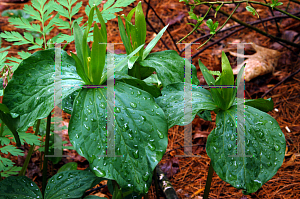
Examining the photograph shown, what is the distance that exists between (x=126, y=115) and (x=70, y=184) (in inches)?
18.6

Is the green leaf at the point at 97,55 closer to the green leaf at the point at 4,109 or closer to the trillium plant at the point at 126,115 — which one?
the trillium plant at the point at 126,115

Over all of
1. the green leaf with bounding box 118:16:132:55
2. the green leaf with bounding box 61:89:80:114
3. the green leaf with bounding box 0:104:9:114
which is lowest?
the green leaf with bounding box 61:89:80:114

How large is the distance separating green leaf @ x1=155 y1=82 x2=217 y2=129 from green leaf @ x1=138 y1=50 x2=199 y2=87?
37mm

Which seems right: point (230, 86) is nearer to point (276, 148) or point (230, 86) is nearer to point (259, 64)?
point (276, 148)

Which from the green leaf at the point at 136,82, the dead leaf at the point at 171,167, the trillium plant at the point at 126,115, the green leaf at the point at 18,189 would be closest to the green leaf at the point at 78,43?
the trillium plant at the point at 126,115

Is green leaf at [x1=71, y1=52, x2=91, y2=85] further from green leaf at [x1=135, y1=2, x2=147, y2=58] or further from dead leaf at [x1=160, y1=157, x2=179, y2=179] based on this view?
dead leaf at [x1=160, y1=157, x2=179, y2=179]

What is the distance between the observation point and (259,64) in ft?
7.92

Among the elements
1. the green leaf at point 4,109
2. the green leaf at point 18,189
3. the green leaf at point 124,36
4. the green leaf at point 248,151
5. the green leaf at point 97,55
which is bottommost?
the green leaf at point 18,189

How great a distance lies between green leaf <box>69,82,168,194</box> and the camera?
79 centimetres

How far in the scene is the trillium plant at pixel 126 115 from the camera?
31.8 inches

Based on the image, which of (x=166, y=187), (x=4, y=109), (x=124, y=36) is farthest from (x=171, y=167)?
(x=4, y=109)

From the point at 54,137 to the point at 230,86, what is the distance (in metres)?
1.15

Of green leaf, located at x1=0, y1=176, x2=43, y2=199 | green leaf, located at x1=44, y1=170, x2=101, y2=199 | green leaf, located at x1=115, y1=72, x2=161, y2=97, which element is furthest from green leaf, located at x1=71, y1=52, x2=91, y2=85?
green leaf, located at x1=0, y1=176, x2=43, y2=199

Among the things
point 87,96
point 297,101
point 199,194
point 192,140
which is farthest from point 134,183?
point 297,101
